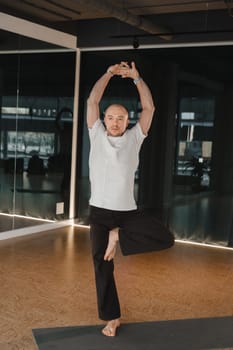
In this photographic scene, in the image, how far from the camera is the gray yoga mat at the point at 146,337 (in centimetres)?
286

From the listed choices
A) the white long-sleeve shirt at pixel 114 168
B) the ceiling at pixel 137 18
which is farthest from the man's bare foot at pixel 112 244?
the ceiling at pixel 137 18

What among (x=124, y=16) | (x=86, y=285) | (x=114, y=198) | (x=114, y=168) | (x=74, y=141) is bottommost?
(x=86, y=285)

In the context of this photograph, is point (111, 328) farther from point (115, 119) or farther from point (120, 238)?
point (115, 119)

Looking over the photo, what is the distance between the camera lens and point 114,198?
9.47 ft

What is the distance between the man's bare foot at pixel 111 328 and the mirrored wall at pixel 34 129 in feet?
9.53

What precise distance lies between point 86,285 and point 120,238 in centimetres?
126

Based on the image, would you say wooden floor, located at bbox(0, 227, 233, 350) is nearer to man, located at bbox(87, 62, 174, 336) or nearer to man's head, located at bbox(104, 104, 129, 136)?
man, located at bbox(87, 62, 174, 336)

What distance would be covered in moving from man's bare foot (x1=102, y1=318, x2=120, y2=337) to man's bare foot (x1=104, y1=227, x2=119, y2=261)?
452mm

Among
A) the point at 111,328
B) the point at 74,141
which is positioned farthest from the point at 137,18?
the point at 111,328

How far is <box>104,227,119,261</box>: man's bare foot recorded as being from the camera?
2939mm

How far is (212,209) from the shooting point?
5734mm

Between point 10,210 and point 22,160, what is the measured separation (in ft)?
2.15

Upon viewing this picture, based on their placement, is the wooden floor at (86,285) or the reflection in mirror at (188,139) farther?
the reflection in mirror at (188,139)

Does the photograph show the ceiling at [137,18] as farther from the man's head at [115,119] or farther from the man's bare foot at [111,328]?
the man's bare foot at [111,328]
